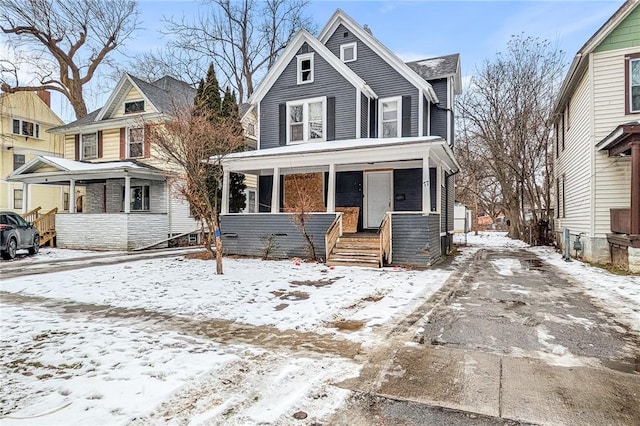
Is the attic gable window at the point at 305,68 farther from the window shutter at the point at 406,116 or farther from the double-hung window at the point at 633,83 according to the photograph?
the double-hung window at the point at 633,83

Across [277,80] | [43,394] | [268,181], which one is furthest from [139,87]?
[43,394]

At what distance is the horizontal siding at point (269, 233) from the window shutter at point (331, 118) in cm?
371

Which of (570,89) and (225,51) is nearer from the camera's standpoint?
(570,89)

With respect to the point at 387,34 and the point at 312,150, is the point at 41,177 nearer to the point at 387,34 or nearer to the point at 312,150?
the point at 312,150

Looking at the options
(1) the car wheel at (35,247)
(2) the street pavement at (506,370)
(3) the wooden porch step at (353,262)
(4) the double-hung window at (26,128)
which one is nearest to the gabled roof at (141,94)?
(4) the double-hung window at (26,128)

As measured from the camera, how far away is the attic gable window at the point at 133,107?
18250mm

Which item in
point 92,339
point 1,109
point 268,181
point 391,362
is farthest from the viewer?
point 1,109

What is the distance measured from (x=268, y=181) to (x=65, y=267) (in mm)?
7112

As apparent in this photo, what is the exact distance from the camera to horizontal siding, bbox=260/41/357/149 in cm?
1356

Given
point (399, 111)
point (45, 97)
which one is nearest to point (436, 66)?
point (399, 111)

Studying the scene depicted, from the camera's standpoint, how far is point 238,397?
2893 millimetres

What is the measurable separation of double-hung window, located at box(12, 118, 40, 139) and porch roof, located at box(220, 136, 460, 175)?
18939 millimetres

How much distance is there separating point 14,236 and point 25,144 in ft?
47.4

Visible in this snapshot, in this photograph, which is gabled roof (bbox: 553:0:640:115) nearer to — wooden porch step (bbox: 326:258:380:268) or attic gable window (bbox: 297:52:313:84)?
wooden porch step (bbox: 326:258:380:268)
